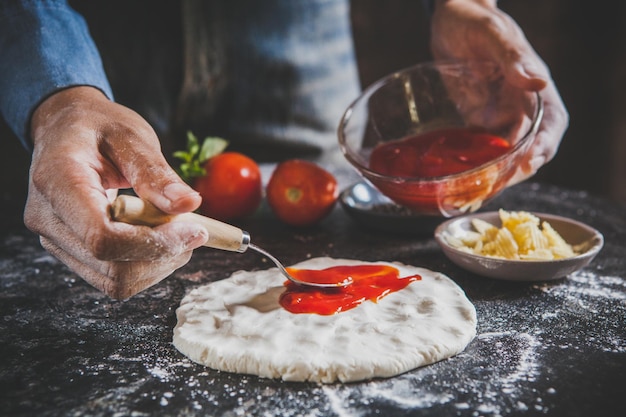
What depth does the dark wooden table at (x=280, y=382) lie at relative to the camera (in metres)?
0.97

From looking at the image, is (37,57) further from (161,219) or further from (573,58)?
(573,58)

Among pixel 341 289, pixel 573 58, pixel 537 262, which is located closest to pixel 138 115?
pixel 341 289

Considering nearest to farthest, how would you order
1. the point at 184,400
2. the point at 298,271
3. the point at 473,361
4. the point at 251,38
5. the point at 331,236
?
the point at 184,400
the point at 473,361
the point at 298,271
the point at 331,236
the point at 251,38

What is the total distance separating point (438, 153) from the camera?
158cm

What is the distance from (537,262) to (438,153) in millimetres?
391

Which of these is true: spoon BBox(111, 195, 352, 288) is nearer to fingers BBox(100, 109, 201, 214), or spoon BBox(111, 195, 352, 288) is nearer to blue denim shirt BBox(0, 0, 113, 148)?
fingers BBox(100, 109, 201, 214)

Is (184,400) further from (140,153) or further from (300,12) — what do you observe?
(300,12)

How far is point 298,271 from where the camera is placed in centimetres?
142

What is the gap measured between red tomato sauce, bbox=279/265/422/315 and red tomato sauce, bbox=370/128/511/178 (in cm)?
29

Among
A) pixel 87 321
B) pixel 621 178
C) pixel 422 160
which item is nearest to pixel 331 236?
pixel 422 160

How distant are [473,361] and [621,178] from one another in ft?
10.9

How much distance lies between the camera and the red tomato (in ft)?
6.18

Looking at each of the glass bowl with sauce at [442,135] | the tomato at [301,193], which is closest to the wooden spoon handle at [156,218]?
the glass bowl with sauce at [442,135]

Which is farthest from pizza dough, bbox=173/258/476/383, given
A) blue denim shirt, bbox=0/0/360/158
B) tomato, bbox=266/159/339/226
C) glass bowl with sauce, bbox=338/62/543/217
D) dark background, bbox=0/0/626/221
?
dark background, bbox=0/0/626/221
